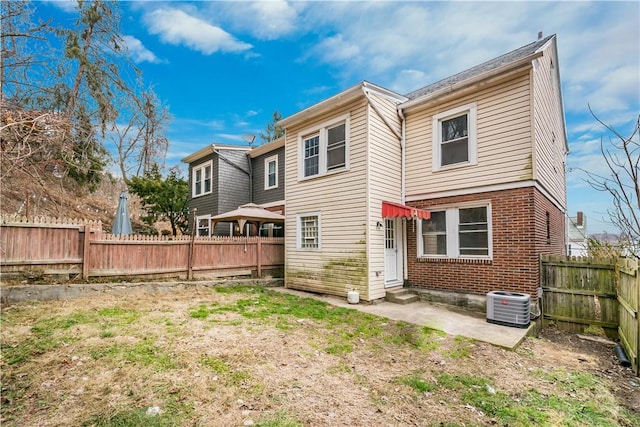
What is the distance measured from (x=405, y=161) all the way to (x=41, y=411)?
9.15 m

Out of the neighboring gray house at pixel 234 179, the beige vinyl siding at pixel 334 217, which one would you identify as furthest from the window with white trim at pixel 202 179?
the beige vinyl siding at pixel 334 217

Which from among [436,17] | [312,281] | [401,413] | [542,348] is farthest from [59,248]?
[436,17]

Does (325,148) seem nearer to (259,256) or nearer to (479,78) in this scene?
(479,78)

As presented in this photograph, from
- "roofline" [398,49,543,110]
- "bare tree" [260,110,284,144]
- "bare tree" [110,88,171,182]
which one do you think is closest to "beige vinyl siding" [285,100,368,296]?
"roofline" [398,49,543,110]

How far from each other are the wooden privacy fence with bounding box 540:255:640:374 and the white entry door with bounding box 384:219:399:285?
3.53 m

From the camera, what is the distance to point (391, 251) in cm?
909

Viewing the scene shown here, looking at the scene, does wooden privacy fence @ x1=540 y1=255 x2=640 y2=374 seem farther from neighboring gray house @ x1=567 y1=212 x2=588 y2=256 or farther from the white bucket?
the white bucket

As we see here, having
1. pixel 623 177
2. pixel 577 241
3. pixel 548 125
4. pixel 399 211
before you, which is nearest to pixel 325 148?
pixel 399 211

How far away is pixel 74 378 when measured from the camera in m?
3.64

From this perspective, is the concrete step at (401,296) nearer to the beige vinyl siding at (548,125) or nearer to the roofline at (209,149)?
the beige vinyl siding at (548,125)

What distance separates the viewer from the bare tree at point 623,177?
12.4 feet

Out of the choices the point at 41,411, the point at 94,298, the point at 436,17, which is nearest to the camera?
the point at 41,411

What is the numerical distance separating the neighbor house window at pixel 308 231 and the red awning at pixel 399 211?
7.61ft

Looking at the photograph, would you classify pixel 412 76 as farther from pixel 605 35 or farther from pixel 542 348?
pixel 542 348
